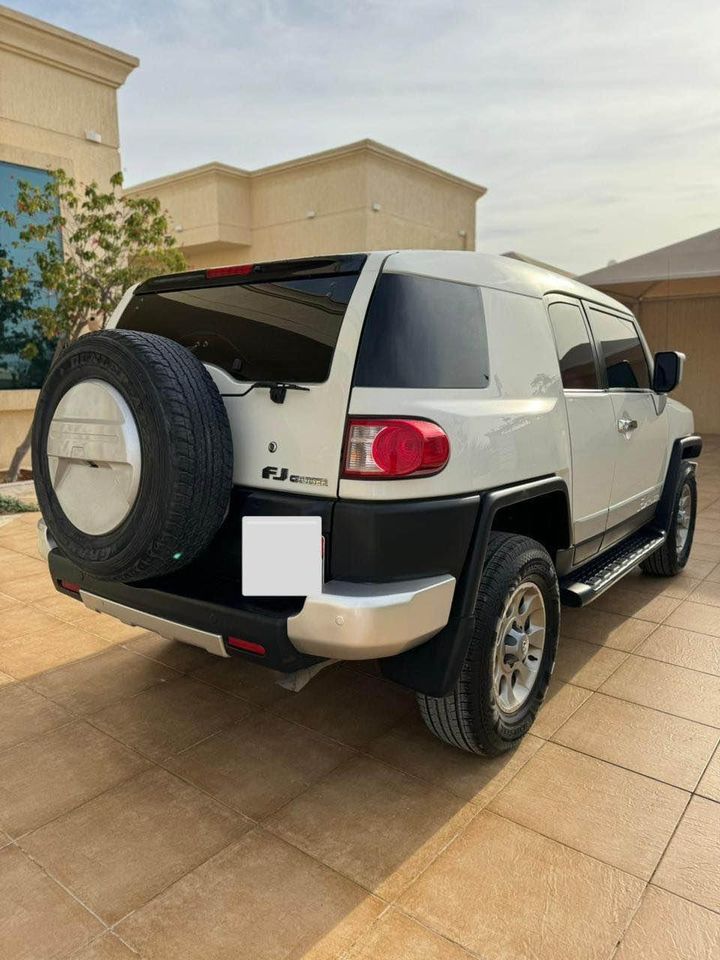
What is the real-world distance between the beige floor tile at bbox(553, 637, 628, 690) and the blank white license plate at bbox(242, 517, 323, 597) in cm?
181

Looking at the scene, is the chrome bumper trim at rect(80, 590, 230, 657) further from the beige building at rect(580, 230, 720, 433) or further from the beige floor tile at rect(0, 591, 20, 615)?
the beige building at rect(580, 230, 720, 433)

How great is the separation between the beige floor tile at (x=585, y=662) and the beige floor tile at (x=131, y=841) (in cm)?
181

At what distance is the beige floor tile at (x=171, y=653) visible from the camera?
140 inches

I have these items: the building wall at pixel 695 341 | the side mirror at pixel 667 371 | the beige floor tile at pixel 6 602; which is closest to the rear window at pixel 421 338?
the side mirror at pixel 667 371

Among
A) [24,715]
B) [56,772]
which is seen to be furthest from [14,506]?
[56,772]

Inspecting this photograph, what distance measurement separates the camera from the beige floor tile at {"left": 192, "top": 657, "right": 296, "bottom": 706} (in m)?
3.21

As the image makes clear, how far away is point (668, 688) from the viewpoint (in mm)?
3316

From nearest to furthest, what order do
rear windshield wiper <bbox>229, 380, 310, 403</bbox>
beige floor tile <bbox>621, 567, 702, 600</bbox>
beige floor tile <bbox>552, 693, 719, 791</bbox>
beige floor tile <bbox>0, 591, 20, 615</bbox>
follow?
rear windshield wiper <bbox>229, 380, 310, 403</bbox> → beige floor tile <bbox>552, 693, 719, 791</bbox> → beige floor tile <bbox>0, 591, 20, 615</bbox> → beige floor tile <bbox>621, 567, 702, 600</bbox>

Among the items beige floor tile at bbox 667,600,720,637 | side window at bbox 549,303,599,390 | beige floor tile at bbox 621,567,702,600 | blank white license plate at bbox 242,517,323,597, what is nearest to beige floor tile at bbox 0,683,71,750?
blank white license plate at bbox 242,517,323,597

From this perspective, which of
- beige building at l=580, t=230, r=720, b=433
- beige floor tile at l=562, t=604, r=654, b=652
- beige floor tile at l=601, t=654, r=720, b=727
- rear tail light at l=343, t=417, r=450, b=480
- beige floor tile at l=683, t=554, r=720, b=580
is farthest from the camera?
beige building at l=580, t=230, r=720, b=433

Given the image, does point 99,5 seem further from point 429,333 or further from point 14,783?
point 14,783

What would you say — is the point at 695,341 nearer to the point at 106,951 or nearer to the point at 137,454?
the point at 137,454

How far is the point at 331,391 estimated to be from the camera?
2.23 meters

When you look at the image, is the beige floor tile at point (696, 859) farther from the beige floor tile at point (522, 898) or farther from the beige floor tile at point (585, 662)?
the beige floor tile at point (585, 662)
